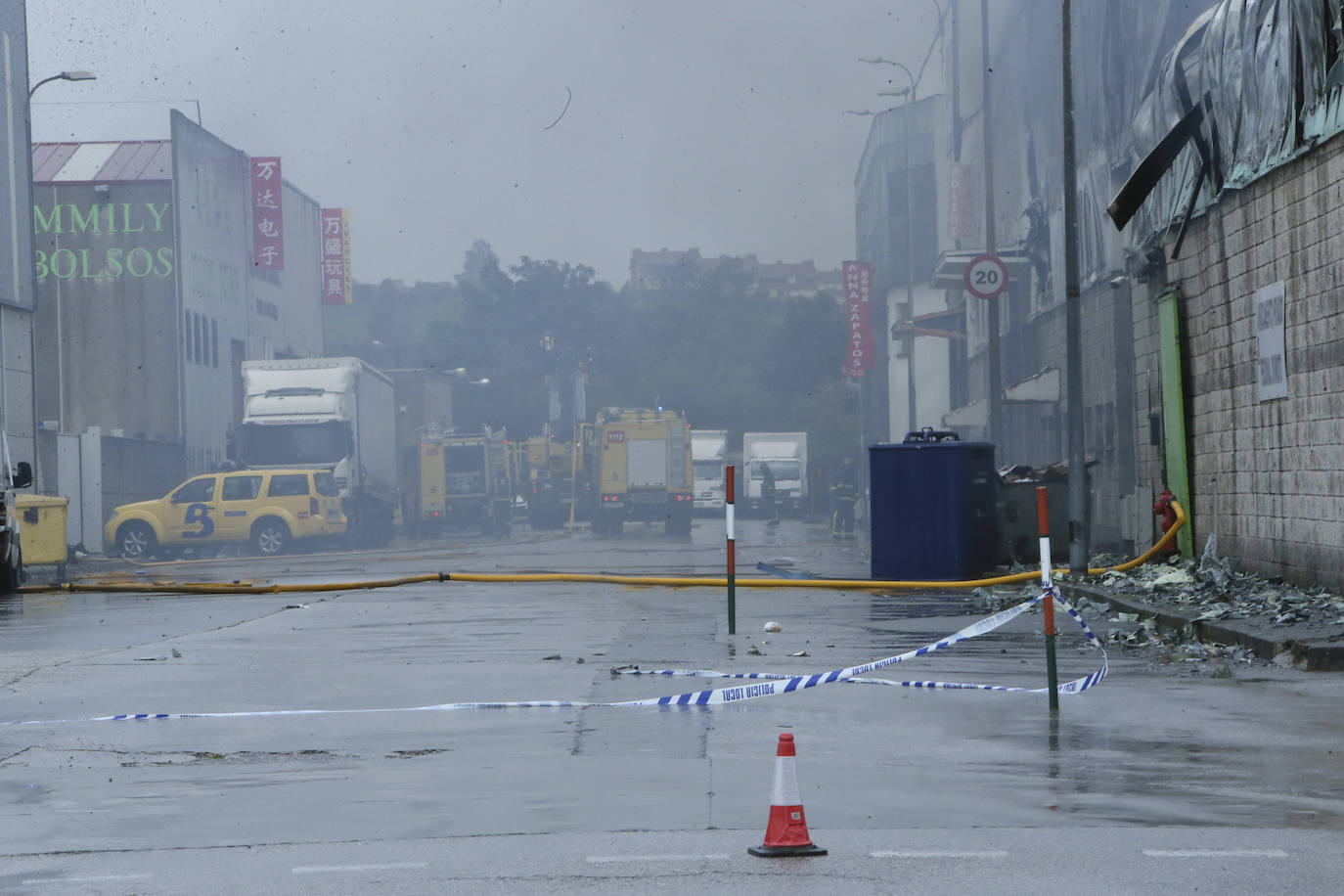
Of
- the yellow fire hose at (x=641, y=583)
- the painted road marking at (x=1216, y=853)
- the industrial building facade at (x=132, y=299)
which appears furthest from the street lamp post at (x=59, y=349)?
the painted road marking at (x=1216, y=853)

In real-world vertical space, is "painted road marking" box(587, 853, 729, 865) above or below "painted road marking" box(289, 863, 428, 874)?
below

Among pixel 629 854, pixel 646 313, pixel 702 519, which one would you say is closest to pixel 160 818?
pixel 629 854

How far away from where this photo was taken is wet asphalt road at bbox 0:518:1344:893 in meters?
5.83

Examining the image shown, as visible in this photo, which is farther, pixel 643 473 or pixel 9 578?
pixel 643 473

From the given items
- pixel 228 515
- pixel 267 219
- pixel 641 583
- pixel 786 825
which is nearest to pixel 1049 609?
pixel 786 825

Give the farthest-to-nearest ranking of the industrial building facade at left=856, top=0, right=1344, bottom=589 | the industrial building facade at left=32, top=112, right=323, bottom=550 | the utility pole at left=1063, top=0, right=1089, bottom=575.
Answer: the industrial building facade at left=32, top=112, right=323, bottom=550, the utility pole at left=1063, top=0, right=1089, bottom=575, the industrial building facade at left=856, top=0, right=1344, bottom=589

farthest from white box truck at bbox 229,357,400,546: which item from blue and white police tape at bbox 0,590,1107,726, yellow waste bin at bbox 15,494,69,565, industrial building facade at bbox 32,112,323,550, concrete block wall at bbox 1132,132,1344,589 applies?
blue and white police tape at bbox 0,590,1107,726

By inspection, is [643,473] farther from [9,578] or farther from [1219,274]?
Answer: [1219,274]

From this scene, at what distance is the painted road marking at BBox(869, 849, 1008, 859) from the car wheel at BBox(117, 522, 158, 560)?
3603cm

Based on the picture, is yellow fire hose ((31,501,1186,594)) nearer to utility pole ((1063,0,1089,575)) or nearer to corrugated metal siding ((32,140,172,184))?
utility pole ((1063,0,1089,575))

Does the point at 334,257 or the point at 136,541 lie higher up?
the point at 334,257

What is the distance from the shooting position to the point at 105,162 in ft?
183

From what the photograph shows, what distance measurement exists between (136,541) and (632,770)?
34.1 m

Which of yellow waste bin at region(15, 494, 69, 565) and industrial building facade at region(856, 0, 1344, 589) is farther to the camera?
yellow waste bin at region(15, 494, 69, 565)
